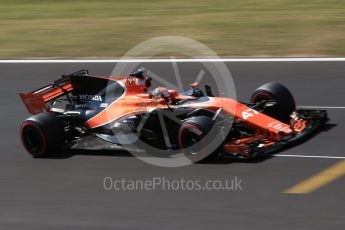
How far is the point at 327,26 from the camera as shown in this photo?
18.9m

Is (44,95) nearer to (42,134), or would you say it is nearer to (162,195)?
(42,134)

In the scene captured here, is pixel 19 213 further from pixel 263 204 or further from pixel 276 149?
pixel 276 149

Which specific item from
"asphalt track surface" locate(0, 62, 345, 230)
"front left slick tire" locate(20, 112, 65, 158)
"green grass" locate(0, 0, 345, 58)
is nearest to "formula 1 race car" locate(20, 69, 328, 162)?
"front left slick tire" locate(20, 112, 65, 158)

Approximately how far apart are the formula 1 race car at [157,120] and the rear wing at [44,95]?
15 mm

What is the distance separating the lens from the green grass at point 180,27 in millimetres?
18266

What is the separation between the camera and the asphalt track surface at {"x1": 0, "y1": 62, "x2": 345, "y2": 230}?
8508mm

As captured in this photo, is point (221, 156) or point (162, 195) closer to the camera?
point (162, 195)

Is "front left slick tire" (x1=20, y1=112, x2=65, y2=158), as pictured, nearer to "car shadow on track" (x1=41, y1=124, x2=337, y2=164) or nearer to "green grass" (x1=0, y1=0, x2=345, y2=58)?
"car shadow on track" (x1=41, y1=124, x2=337, y2=164)

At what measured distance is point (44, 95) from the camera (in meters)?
11.9

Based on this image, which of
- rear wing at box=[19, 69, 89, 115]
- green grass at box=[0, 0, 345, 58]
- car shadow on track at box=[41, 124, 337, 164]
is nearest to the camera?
car shadow on track at box=[41, 124, 337, 164]

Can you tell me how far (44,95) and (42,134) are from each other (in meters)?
1.02

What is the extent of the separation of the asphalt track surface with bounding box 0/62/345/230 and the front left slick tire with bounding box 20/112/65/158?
0.59 ft

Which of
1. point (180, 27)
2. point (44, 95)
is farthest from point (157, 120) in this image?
point (180, 27)

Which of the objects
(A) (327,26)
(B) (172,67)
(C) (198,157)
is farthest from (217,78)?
(C) (198,157)
